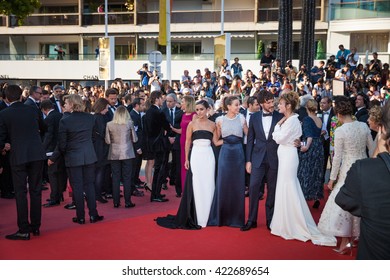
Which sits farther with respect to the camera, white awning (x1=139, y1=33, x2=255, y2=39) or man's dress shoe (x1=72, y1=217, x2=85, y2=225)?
white awning (x1=139, y1=33, x2=255, y2=39)

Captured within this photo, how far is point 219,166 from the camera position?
25.5 feet

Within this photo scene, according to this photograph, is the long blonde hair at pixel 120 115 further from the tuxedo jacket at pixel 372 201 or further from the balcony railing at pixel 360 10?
the balcony railing at pixel 360 10

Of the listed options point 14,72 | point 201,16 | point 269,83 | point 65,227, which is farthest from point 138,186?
point 14,72

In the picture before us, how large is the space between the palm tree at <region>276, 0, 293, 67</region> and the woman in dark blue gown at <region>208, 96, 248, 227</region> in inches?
549

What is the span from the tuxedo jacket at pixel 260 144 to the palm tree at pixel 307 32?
1576 cm

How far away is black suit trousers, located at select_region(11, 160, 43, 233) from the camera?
6.86 m

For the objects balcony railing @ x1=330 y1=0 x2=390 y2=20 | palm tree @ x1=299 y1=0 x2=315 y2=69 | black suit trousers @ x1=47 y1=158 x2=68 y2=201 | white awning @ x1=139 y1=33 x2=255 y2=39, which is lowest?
black suit trousers @ x1=47 y1=158 x2=68 y2=201

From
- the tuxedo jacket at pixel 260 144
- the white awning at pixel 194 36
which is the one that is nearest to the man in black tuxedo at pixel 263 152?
the tuxedo jacket at pixel 260 144

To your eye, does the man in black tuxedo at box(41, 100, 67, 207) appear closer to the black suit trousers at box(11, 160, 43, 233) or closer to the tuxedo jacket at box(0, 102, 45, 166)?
the black suit trousers at box(11, 160, 43, 233)

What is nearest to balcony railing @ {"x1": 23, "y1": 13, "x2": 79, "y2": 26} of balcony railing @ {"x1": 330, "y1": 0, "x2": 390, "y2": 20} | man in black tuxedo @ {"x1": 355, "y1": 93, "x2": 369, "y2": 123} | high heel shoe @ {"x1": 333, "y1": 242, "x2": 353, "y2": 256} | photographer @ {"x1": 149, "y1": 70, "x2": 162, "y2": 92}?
balcony railing @ {"x1": 330, "y1": 0, "x2": 390, "y2": 20}

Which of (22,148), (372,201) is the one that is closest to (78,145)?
(22,148)

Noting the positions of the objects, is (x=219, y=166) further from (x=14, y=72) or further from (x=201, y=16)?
(x=14, y=72)

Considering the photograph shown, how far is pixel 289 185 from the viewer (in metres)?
7.00

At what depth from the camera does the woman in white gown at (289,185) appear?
23.0ft
